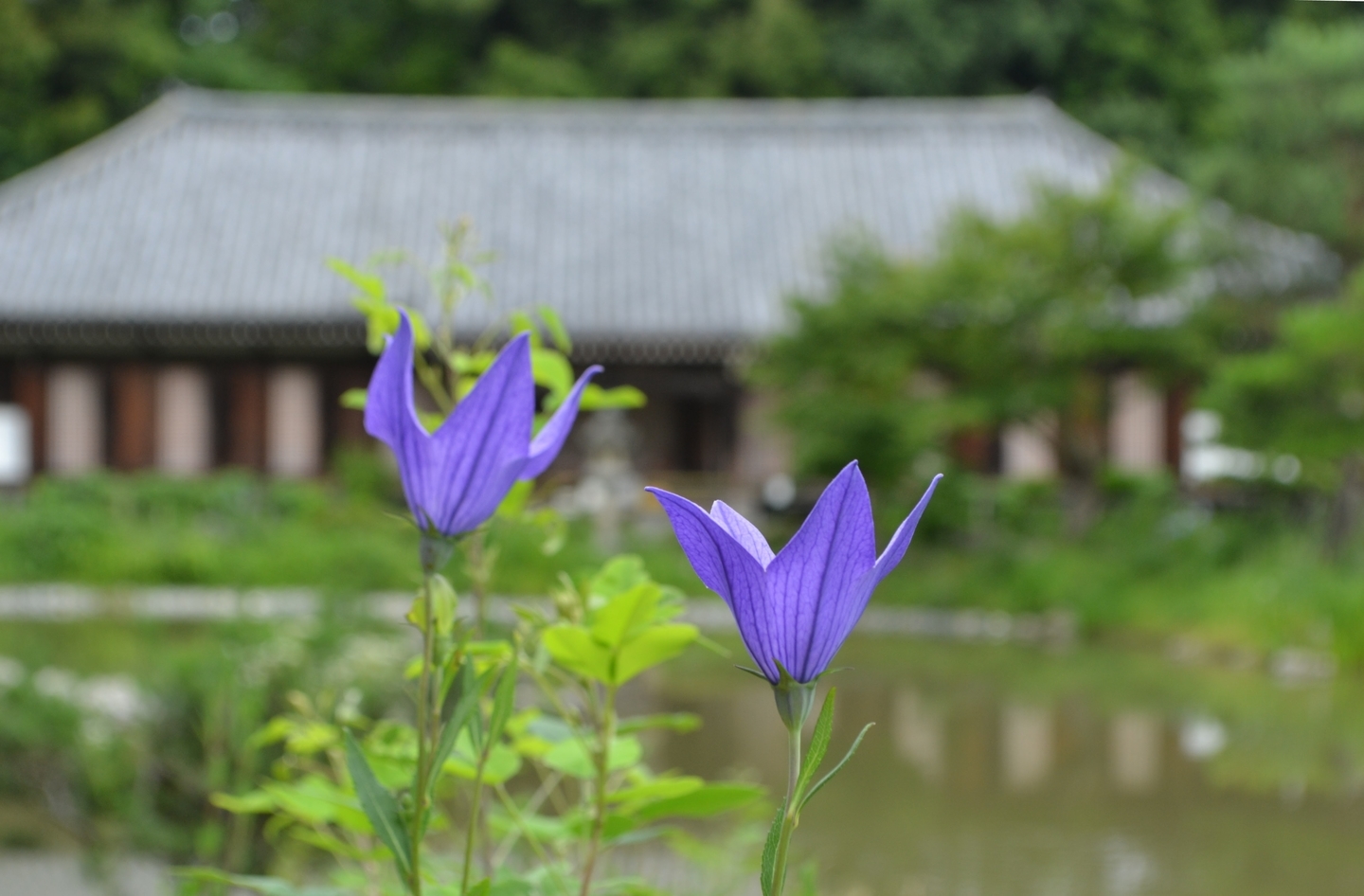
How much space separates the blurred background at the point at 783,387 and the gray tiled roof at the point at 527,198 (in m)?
0.07

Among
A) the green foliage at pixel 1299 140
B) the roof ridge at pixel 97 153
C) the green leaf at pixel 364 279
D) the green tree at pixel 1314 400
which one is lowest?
the green leaf at pixel 364 279

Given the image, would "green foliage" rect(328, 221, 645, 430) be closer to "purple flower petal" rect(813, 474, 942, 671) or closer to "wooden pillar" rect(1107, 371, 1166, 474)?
"purple flower petal" rect(813, 474, 942, 671)

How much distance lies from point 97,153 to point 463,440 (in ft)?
59.4

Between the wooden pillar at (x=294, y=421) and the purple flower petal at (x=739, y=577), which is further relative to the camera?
the wooden pillar at (x=294, y=421)

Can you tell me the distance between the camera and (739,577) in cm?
65

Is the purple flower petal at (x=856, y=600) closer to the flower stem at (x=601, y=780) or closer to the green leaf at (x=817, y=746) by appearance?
Result: the green leaf at (x=817, y=746)

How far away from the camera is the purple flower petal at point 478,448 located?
739 millimetres

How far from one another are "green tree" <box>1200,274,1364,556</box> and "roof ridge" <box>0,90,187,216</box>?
44.8 feet

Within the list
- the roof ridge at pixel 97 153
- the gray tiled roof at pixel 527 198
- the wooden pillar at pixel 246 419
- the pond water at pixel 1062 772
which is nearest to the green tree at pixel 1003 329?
the pond water at pixel 1062 772

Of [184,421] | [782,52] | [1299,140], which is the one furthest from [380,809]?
[782,52]

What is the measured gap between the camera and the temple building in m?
14.1

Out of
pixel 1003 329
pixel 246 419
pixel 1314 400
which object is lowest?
pixel 1314 400

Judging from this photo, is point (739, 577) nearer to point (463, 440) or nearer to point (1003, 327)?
point (463, 440)

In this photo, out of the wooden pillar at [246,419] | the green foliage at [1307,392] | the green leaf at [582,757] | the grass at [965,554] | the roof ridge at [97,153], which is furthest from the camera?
the roof ridge at [97,153]
